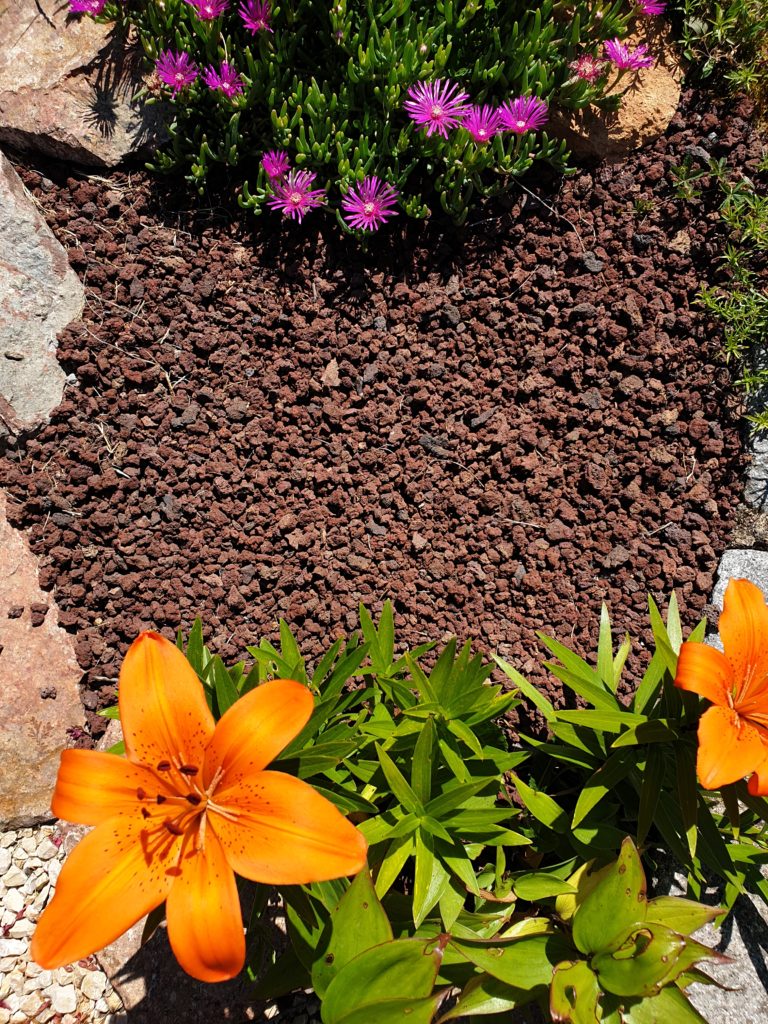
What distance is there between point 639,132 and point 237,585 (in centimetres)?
233

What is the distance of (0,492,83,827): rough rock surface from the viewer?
101 inches

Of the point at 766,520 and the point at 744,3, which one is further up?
the point at 744,3

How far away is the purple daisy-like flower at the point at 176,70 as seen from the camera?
263cm

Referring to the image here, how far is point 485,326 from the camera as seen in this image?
2.84m

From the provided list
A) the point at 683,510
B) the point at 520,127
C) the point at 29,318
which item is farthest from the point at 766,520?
the point at 29,318

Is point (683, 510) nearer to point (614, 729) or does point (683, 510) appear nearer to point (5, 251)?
point (614, 729)

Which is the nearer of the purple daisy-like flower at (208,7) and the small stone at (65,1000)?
the small stone at (65,1000)

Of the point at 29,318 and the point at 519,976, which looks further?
the point at 29,318

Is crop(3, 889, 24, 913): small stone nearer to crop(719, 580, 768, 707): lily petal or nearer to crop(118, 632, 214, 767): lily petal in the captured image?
crop(118, 632, 214, 767): lily petal

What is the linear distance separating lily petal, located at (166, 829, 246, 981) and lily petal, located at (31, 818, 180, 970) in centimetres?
4

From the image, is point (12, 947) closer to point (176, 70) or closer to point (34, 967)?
A: point (34, 967)

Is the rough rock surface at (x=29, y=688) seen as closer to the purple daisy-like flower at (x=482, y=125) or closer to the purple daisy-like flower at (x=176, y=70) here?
the purple daisy-like flower at (x=176, y=70)

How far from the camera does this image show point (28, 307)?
2.69 metres

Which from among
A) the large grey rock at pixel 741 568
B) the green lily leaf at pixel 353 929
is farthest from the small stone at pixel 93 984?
the large grey rock at pixel 741 568
